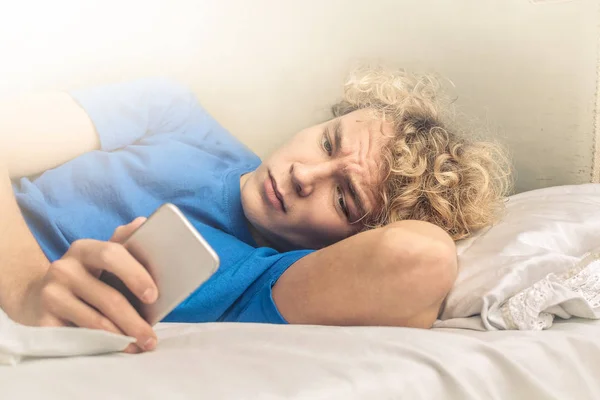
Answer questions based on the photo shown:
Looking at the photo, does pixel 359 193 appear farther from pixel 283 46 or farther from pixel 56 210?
pixel 56 210

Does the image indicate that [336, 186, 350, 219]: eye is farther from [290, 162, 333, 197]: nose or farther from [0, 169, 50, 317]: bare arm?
[0, 169, 50, 317]: bare arm

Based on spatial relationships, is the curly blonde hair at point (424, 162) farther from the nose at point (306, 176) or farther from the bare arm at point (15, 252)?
the bare arm at point (15, 252)

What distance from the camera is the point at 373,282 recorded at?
48cm

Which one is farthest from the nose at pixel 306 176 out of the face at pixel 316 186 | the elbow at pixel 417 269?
the elbow at pixel 417 269

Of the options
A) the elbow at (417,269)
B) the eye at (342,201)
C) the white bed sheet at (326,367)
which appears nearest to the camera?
the white bed sheet at (326,367)

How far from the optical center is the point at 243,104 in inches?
20.3

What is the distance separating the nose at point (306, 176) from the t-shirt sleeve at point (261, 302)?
7 cm

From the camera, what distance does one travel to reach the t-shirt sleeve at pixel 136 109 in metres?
0.44

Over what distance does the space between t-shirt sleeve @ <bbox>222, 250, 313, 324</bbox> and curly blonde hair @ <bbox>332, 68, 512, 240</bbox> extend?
0.12m

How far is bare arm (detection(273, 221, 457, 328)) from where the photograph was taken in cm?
48

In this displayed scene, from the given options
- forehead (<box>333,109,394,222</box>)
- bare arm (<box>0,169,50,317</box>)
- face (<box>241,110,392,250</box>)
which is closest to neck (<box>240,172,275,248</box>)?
face (<box>241,110,392,250</box>)

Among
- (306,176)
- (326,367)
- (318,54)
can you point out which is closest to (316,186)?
(306,176)

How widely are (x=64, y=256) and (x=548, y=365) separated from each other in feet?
1.13

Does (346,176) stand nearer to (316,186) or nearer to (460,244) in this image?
(316,186)
